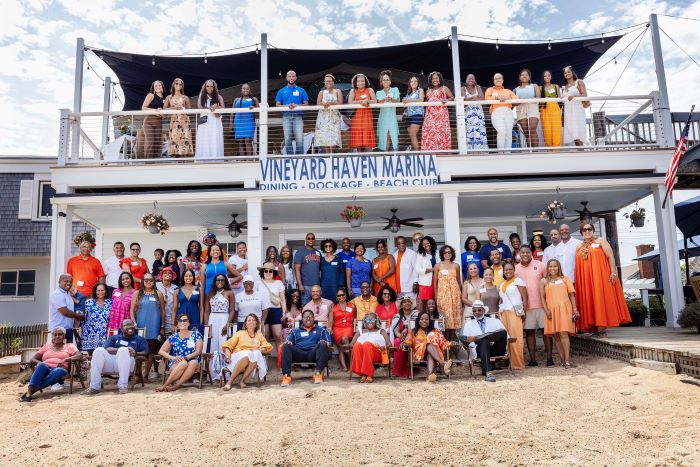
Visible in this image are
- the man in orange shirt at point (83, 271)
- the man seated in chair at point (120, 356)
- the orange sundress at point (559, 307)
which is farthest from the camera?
the man in orange shirt at point (83, 271)

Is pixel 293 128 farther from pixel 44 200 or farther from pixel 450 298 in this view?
pixel 44 200

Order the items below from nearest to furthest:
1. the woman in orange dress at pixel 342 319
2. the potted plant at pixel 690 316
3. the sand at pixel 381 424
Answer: the sand at pixel 381 424 < the woman in orange dress at pixel 342 319 < the potted plant at pixel 690 316

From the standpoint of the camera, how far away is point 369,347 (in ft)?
22.5

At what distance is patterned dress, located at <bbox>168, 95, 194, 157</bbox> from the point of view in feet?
30.7

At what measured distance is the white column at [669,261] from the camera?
8.76 m

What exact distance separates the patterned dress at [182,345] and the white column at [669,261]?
23.6ft

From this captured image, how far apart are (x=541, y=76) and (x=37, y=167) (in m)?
14.5

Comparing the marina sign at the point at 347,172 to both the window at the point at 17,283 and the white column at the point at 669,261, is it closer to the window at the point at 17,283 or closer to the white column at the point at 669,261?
the white column at the point at 669,261

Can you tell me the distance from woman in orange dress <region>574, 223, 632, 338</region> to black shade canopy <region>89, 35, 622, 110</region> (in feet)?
15.4

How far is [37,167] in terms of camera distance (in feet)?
55.4

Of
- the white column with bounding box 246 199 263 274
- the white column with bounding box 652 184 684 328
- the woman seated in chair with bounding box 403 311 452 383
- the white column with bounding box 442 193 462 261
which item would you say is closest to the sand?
the woman seated in chair with bounding box 403 311 452 383

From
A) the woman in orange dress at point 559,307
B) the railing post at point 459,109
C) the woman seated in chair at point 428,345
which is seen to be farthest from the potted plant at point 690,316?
the railing post at point 459,109

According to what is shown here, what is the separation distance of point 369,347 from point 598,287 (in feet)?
10.9

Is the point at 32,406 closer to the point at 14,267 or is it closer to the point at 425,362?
the point at 425,362
